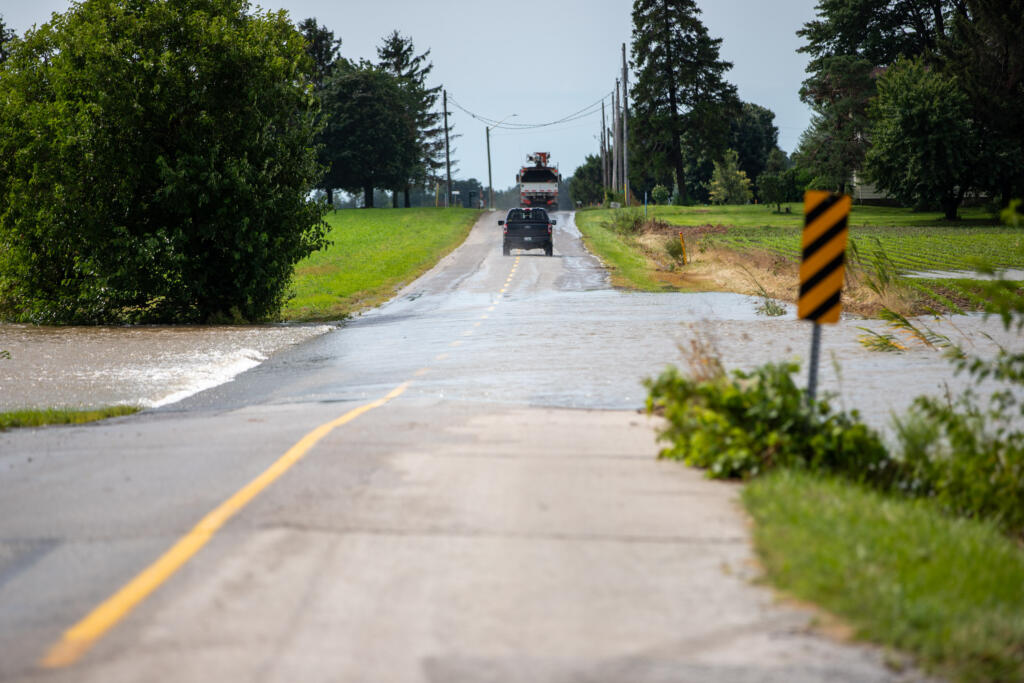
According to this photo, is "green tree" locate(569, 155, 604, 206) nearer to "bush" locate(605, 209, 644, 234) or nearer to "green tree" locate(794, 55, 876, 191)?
"green tree" locate(794, 55, 876, 191)

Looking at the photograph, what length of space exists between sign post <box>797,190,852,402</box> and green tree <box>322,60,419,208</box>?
8739 cm

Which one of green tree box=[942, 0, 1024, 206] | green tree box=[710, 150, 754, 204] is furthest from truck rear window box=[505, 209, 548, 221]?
green tree box=[710, 150, 754, 204]

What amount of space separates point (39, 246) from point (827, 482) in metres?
21.5

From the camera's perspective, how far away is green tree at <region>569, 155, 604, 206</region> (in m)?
155

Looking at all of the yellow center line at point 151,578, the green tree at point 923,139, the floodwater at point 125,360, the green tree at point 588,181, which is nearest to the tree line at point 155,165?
the floodwater at point 125,360

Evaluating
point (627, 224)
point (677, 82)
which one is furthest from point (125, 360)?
point (677, 82)

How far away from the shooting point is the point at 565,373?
1403cm

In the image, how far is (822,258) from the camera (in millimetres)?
7746

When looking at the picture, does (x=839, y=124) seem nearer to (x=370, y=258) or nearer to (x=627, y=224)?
(x=627, y=224)

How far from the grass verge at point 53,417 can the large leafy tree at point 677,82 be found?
256 ft

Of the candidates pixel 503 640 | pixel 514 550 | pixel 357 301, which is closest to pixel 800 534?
pixel 514 550

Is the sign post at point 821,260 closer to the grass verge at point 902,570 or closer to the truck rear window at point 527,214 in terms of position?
the grass verge at point 902,570

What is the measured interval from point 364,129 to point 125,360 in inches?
3117

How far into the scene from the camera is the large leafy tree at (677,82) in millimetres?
84562
